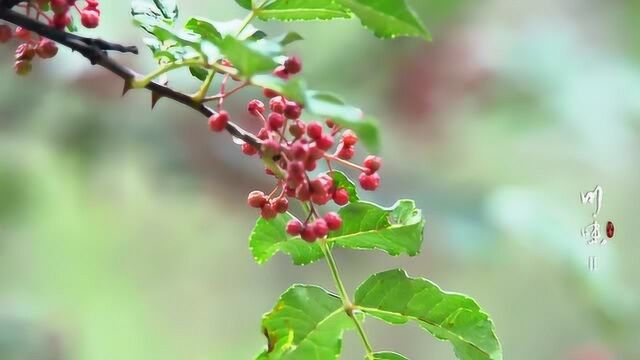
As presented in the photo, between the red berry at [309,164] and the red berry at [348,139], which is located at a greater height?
the red berry at [348,139]

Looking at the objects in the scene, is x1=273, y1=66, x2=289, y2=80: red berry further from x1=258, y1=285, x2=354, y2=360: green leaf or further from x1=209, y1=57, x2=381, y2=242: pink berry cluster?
x1=258, y1=285, x2=354, y2=360: green leaf

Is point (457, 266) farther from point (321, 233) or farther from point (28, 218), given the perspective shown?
point (321, 233)

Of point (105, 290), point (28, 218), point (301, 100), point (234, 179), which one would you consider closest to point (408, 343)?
point (234, 179)

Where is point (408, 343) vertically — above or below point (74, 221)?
above

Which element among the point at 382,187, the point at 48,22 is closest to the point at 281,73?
the point at 48,22

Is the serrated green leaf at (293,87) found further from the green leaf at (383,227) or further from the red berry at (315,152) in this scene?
the green leaf at (383,227)

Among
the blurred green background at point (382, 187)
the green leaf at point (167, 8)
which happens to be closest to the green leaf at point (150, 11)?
the green leaf at point (167, 8)
